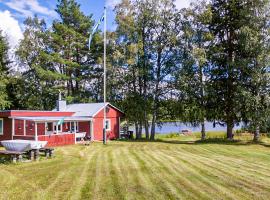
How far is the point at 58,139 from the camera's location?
29719mm

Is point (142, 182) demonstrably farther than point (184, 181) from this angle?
No

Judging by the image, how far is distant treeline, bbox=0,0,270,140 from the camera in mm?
33406

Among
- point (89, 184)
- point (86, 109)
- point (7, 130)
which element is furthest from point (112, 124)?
point (89, 184)

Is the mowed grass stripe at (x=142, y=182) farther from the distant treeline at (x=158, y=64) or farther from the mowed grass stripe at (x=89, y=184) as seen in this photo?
the distant treeline at (x=158, y=64)

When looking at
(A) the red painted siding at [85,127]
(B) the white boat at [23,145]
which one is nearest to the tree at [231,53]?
(A) the red painted siding at [85,127]

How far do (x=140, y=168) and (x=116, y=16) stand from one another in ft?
90.6

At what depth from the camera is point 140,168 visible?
51.7 feet

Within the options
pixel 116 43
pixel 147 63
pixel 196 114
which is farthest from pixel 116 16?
pixel 196 114

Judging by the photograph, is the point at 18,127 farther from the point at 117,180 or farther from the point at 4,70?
the point at 4,70

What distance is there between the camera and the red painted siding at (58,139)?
28.7 meters

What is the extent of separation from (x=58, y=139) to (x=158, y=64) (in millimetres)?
15582

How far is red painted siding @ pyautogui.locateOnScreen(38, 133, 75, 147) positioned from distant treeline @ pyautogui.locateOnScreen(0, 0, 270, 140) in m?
11.5

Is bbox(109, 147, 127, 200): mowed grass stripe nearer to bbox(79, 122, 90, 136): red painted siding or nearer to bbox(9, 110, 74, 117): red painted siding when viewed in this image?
bbox(9, 110, 74, 117): red painted siding

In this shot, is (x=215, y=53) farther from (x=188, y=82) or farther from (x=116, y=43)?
(x=116, y=43)
